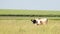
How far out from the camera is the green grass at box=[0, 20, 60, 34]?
2.69 ft

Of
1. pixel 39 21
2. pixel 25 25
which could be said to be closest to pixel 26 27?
pixel 25 25

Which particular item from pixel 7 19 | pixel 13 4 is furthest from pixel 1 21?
pixel 13 4

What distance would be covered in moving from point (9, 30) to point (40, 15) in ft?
0.90

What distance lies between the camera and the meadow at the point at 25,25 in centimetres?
82

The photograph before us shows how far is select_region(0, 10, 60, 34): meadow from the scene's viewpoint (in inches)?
32.3

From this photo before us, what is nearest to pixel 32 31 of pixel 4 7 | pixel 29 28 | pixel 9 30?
pixel 29 28

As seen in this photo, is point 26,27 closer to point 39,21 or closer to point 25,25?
point 25,25

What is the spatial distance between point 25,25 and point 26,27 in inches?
0.9

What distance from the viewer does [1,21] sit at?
90 centimetres

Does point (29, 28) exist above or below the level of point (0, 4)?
below

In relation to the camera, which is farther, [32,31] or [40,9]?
[40,9]

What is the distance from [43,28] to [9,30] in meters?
0.24

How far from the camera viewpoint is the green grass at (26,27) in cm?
82

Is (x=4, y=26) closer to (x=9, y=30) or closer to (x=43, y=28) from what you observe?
(x=9, y=30)
